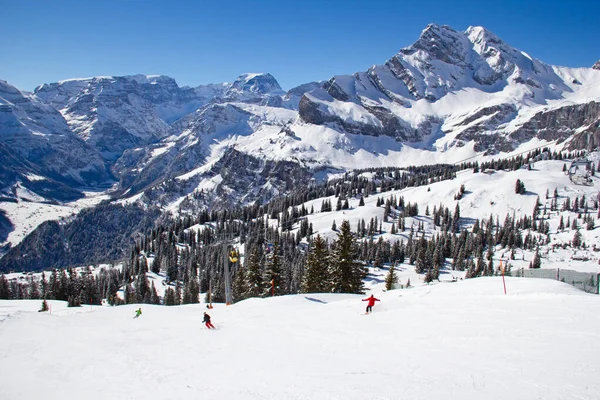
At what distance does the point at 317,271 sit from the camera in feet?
178

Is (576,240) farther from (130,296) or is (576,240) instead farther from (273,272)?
(130,296)

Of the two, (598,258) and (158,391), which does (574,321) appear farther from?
(598,258)

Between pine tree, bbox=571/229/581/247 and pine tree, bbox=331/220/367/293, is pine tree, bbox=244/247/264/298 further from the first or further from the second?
pine tree, bbox=571/229/581/247

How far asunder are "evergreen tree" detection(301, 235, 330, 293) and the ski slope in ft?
74.8

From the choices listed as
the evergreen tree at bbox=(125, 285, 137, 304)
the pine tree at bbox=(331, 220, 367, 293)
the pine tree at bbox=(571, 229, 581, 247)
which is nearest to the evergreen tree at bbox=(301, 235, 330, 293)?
the pine tree at bbox=(331, 220, 367, 293)

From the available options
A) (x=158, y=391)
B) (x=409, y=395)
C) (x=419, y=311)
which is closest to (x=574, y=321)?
(x=419, y=311)

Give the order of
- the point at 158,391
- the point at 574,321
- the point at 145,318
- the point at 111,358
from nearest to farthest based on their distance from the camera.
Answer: the point at 158,391 → the point at 111,358 → the point at 574,321 → the point at 145,318

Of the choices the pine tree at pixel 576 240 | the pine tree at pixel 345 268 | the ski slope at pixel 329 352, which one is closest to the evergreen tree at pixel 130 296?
the pine tree at pixel 345 268

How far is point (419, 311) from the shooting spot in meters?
27.3

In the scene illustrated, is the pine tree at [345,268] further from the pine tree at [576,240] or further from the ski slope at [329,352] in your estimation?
the pine tree at [576,240]

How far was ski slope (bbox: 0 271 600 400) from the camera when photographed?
47.3 ft

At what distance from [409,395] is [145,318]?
78.9 feet

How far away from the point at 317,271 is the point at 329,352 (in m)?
35.2

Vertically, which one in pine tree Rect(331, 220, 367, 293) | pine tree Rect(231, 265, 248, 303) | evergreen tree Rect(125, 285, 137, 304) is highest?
pine tree Rect(331, 220, 367, 293)
